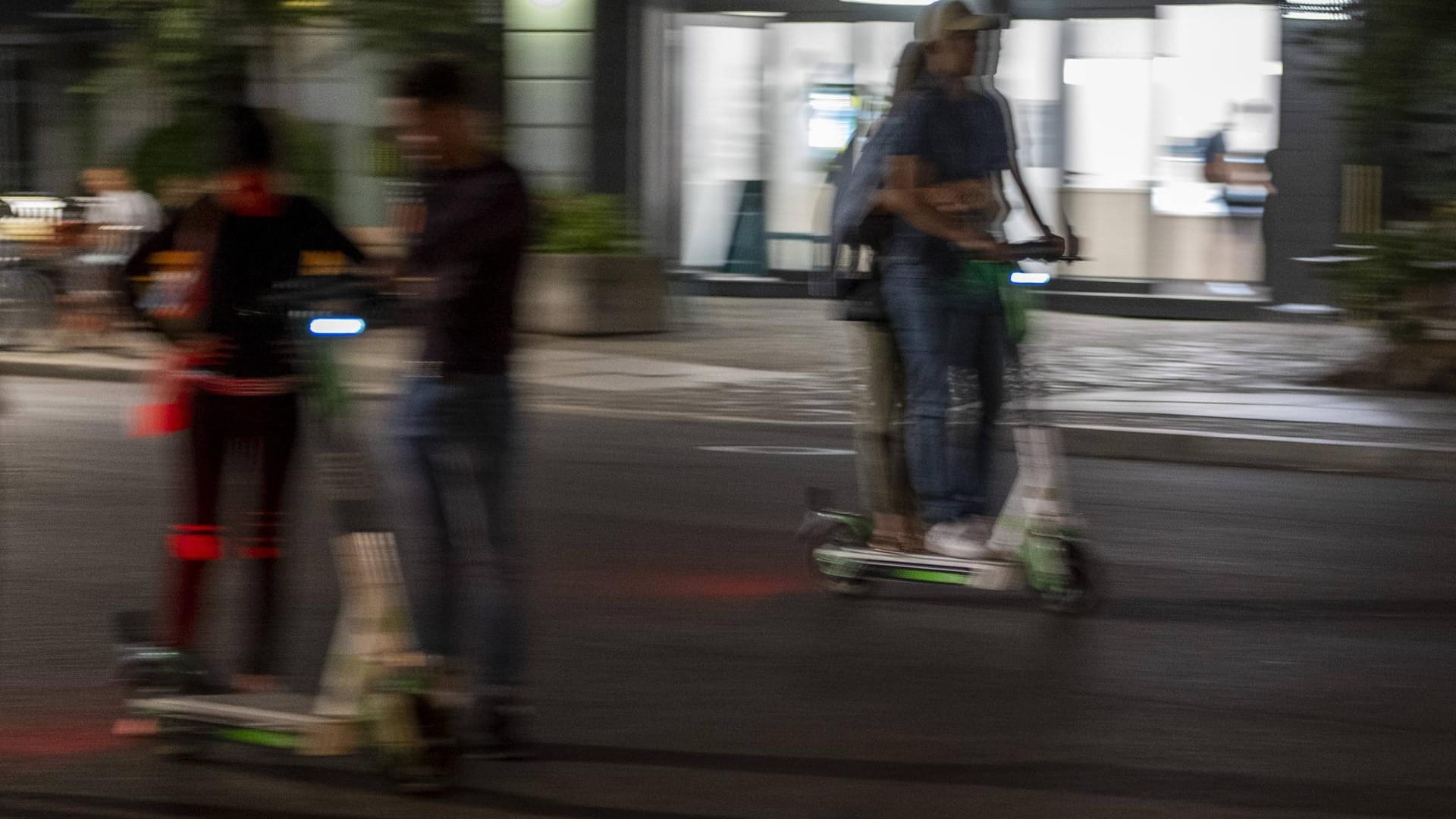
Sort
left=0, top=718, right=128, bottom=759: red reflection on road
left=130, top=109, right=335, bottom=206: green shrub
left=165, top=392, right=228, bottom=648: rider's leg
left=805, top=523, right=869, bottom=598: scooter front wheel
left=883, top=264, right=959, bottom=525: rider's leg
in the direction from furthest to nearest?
left=130, top=109, right=335, bottom=206: green shrub, left=805, top=523, right=869, bottom=598: scooter front wheel, left=883, top=264, right=959, bottom=525: rider's leg, left=0, top=718, right=128, bottom=759: red reflection on road, left=165, top=392, right=228, bottom=648: rider's leg

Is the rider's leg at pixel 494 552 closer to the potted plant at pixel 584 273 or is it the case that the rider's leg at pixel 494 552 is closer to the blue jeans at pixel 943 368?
the blue jeans at pixel 943 368

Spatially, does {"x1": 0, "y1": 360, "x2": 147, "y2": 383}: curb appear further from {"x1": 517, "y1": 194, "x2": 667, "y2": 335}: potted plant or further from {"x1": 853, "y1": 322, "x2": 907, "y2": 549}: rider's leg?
{"x1": 853, "y1": 322, "x2": 907, "y2": 549}: rider's leg

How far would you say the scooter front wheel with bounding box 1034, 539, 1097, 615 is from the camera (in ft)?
25.1

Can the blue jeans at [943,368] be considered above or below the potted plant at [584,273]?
above

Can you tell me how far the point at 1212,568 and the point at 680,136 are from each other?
1587 centimetres

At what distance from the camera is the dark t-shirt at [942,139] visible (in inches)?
304

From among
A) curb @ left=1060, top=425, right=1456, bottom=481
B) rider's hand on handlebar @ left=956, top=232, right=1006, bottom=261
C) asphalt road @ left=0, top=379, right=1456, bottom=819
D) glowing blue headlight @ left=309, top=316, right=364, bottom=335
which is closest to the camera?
glowing blue headlight @ left=309, top=316, right=364, bottom=335

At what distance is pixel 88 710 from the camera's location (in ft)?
20.5

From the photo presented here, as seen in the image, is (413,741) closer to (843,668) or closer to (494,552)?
(494,552)

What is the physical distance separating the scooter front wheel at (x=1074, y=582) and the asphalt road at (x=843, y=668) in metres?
0.11

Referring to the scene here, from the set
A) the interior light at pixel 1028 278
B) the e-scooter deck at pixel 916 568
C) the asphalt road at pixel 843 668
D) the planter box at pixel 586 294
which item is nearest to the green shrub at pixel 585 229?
the planter box at pixel 586 294

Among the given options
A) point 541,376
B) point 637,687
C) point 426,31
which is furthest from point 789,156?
point 637,687

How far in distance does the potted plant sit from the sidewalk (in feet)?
0.73

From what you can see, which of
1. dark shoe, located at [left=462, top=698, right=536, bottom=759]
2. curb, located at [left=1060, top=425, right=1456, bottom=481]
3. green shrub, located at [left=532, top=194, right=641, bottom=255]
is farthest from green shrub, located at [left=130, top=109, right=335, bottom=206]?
dark shoe, located at [left=462, top=698, right=536, bottom=759]
